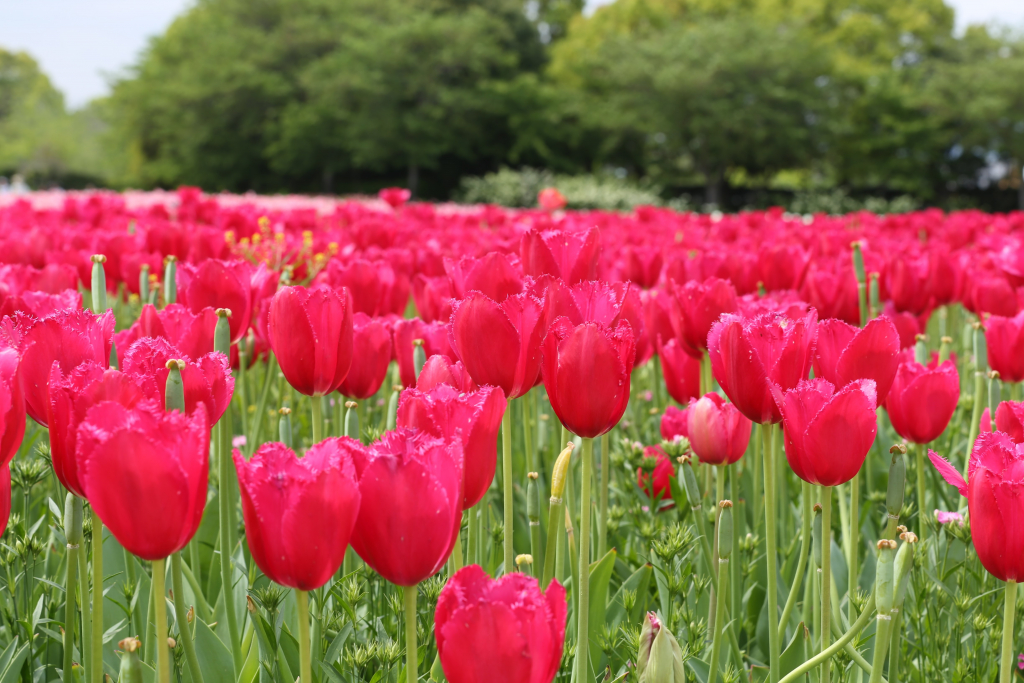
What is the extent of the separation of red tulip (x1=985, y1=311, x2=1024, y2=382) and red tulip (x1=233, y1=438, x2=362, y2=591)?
1727mm

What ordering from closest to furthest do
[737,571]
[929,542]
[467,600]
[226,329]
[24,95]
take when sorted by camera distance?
[467,600] → [226,329] → [737,571] → [929,542] → [24,95]

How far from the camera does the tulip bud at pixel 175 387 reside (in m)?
1.03

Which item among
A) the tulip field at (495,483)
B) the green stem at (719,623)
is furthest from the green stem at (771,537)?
the green stem at (719,623)

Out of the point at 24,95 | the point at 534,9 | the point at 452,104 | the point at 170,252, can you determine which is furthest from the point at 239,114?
the point at 24,95

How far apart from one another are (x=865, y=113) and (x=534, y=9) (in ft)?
64.3

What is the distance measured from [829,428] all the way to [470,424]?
48 centimetres

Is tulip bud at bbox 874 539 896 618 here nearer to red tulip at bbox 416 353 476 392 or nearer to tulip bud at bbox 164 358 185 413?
red tulip at bbox 416 353 476 392

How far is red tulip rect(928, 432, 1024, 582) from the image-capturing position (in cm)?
102

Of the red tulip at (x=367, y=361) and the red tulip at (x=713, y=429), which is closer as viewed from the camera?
the red tulip at (x=713, y=429)

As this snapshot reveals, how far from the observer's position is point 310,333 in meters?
1.41

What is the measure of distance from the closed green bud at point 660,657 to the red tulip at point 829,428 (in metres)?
0.31

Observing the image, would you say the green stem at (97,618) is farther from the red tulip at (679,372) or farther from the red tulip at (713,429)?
the red tulip at (679,372)

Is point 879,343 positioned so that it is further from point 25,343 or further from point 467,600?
point 25,343

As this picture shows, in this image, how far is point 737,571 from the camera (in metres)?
1.81
